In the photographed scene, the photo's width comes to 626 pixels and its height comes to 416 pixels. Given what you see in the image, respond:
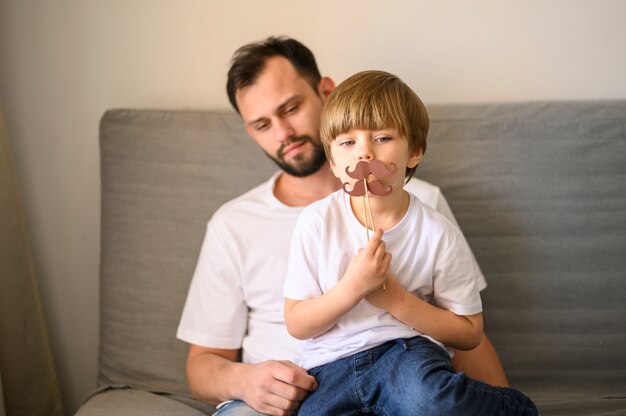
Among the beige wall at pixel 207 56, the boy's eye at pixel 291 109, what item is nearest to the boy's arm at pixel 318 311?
the boy's eye at pixel 291 109

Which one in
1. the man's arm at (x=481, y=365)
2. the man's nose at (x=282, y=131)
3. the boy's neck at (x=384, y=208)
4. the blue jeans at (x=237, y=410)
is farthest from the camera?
the man's nose at (x=282, y=131)

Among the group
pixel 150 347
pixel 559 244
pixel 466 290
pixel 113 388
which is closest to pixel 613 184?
pixel 559 244

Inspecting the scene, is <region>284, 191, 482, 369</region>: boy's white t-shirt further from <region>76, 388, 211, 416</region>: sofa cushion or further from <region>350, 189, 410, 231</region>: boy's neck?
<region>76, 388, 211, 416</region>: sofa cushion

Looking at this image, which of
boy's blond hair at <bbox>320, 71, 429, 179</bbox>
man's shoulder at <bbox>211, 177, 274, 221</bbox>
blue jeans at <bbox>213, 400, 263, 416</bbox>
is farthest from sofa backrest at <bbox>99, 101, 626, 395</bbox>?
boy's blond hair at <bbox>320, 71, 429, 179</bbox>

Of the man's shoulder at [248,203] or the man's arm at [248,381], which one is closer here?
the man's arm at [248,381]

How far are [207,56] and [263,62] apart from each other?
416 millimetres

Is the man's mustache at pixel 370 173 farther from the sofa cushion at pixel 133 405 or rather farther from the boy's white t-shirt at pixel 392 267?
the sofa cushion at pixel 133 405

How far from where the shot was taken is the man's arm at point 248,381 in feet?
4.39

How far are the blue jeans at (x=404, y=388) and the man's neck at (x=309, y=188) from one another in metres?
0.52

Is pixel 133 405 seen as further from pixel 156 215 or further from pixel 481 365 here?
pixel 481 365

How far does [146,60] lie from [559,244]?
1.33m

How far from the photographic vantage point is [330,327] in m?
1.27

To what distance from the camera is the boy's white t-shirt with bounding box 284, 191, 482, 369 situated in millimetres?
1264

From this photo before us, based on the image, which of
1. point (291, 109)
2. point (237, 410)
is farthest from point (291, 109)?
point (237, 410)
